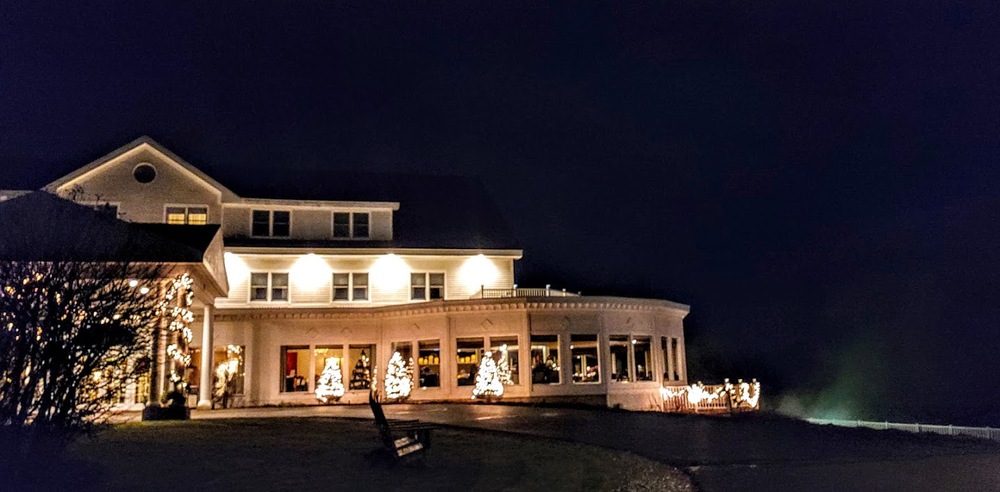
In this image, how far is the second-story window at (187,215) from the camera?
31.3m

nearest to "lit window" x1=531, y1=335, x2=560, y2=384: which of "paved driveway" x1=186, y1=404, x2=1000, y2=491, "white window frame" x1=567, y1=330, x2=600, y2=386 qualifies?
"white window frame" x1=567, y1=330, x2=600, y2=386

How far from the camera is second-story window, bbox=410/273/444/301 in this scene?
33.5 m

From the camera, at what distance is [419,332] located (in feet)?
99.9

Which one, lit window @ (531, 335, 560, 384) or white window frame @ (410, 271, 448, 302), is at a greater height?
white window frame @ (410, 271, 448, 302)

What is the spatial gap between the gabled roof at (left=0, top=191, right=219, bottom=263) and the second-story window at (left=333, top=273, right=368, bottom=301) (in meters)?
13.3

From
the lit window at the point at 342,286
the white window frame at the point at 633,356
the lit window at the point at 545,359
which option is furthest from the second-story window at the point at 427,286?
the white window frame at the point at 633,356

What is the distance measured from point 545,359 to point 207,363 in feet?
37.3

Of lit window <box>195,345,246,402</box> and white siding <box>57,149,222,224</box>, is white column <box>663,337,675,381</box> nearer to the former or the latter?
lit window <box>195,345,246,402</box>

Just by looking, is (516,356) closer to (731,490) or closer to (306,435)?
(306,435)

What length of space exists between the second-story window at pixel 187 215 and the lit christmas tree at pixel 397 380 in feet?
31.1

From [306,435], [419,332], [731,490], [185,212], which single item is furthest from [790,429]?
[185,212]

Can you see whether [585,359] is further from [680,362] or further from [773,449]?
[773,449]

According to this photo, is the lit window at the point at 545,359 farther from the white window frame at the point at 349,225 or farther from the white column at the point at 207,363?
the white column at the point at 207,363

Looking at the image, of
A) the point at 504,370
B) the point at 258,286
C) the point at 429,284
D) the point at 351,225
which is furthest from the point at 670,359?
the point at 258,286
